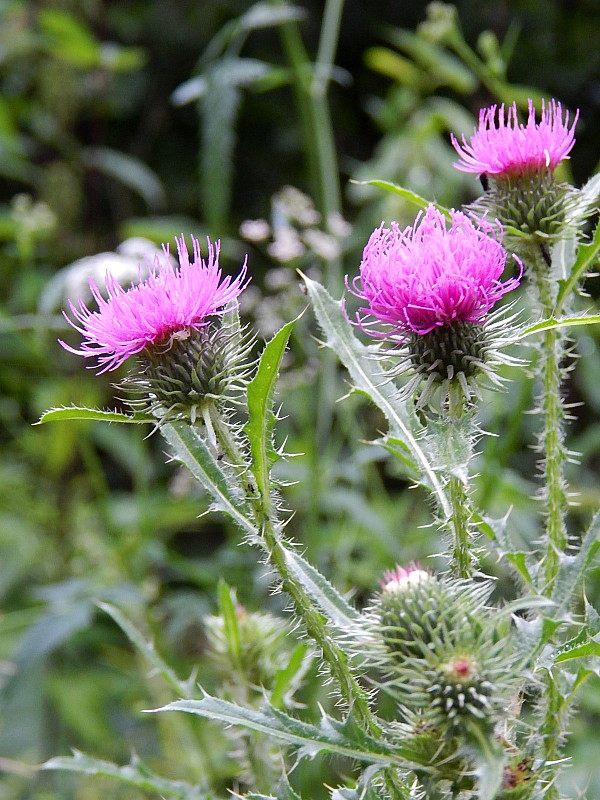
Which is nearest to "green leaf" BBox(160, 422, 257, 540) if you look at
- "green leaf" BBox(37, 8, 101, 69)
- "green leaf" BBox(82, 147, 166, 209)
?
"green leaf" BBox(82, 147, 166, 209)

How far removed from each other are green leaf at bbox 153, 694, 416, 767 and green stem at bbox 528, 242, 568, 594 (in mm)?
302

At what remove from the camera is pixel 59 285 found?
207cm

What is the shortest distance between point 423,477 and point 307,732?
0.33 m

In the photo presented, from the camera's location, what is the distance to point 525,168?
115 centimetres

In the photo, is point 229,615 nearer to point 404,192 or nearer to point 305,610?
point 305,610

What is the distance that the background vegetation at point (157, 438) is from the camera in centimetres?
196

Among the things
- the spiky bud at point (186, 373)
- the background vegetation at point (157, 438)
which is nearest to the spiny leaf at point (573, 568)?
the background vegetation at point (157, 438)

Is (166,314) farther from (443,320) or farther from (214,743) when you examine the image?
(214,743)

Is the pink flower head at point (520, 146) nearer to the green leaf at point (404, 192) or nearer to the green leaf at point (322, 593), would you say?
the green leaf at point (404, 192)

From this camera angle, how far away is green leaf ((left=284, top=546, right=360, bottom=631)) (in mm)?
953

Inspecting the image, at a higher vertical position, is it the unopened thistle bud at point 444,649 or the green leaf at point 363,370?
the green leaf at point 363,370

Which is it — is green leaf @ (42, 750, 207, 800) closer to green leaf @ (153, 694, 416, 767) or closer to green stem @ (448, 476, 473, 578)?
green leaf @ (153, 694, 416, 767)

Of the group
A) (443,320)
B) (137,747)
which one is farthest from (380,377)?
(137,747)

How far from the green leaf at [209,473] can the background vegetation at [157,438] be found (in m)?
0.20
